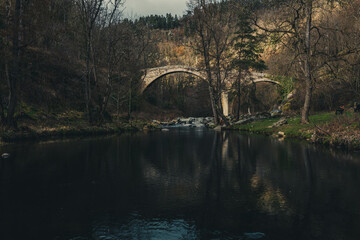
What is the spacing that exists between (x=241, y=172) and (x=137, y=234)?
5840mm

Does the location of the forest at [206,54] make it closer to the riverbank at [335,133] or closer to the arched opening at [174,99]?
the riverbank at [335,133]

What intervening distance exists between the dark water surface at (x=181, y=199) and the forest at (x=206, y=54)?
434 inches

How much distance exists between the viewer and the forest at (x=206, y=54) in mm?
22031

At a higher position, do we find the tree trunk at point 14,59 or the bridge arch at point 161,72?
the bridge arch at point 161,72

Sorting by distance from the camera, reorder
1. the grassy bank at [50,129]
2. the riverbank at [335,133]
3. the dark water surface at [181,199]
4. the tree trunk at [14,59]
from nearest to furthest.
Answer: the dark water surface at [181,199]
the riverbank at [335,133]
the tree trunk at [14,59]
the grassy bank at [50,129]

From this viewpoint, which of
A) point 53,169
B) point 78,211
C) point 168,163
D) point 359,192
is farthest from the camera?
point 168,163

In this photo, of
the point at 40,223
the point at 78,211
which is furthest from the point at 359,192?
the point at 40,223

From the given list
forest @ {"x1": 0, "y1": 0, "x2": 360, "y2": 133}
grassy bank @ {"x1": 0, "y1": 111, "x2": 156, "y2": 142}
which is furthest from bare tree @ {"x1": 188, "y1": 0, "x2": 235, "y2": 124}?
grassy bank @ {"x1": 0, "y1": 111, "x2": 156, "y2": 142}

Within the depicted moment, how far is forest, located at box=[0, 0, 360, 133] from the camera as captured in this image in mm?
22031

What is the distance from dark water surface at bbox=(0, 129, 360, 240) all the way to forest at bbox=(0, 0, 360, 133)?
36.1ft

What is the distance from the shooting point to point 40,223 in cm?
546

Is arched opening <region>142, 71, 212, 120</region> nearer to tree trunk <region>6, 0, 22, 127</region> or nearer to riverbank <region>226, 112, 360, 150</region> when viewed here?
tree trunk <region>6, 0, 22, 127</region>

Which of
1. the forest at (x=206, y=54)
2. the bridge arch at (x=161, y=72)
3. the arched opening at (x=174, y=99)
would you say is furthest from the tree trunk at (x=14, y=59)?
the bridge arch at (x=161, y=72)

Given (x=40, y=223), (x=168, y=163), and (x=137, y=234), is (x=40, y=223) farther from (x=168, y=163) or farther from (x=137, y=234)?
(x=168, y=163)
